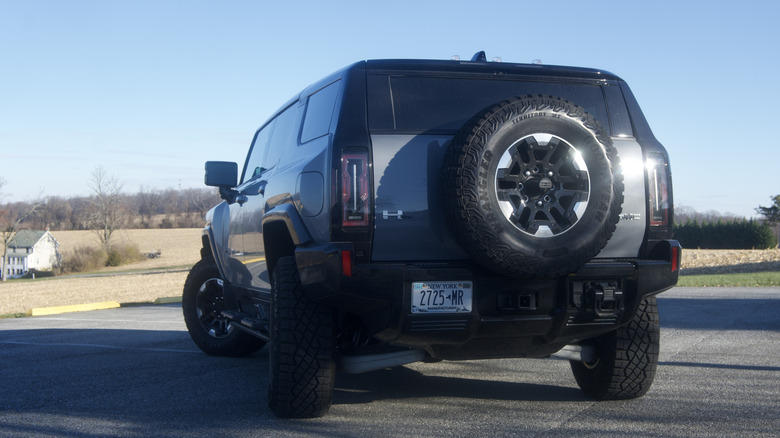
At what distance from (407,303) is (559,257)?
0.81 m

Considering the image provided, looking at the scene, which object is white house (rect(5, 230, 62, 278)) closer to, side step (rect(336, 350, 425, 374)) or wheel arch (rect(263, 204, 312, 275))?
wheel arch (rect(263, 204, 312, 275))

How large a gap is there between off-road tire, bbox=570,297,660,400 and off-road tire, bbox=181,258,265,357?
3.47m

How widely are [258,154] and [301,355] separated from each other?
308 cm

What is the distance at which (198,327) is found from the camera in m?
7.09

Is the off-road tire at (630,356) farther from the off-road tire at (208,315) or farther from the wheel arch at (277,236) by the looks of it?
the off-road tire at (208,315)

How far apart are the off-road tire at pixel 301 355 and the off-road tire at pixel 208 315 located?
2843 mm

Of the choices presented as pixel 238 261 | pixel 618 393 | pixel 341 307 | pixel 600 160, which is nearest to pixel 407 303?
pixel 341 307

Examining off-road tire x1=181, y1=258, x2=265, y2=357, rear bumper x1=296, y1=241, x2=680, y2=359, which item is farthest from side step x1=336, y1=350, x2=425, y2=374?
off-road tire x1=181, y1=258, x2=265, y2=357

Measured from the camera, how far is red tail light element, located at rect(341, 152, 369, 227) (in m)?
3.82

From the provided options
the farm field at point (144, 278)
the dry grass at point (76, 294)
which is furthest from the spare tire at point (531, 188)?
the dry grass at point (76, 294)

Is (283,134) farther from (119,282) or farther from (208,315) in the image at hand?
(119,282)

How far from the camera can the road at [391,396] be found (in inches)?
156

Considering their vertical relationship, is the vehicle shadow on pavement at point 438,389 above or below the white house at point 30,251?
above

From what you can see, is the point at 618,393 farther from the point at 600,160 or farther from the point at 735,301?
the point at 735,301
